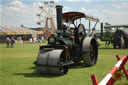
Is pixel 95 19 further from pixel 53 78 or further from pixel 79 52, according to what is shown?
pixel 53 78

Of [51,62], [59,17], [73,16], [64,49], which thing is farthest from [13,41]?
[51,62]

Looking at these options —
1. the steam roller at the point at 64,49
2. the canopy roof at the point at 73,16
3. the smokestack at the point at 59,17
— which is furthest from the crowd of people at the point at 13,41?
the smokestack at the point at 59,17

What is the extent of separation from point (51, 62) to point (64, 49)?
77 centimetres

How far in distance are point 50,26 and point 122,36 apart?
39755mm

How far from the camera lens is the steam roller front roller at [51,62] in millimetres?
6151

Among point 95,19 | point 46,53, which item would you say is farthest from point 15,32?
point 46,53

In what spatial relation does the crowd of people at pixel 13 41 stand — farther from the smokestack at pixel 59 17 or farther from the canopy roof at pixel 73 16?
the smokestack at pixel 59 17

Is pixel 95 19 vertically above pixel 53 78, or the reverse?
pixel 95 19

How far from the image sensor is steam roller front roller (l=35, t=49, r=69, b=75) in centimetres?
615

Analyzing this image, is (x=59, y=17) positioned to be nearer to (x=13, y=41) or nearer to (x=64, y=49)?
(x=64, y=49)

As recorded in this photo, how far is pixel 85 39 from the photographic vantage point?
26.9ft

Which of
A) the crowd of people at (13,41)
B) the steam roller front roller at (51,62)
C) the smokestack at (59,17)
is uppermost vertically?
the smokestack at (59,17)

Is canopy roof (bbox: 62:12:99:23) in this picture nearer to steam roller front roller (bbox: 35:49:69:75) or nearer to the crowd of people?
steam roller front roller (bbox: 35:49:69:75)

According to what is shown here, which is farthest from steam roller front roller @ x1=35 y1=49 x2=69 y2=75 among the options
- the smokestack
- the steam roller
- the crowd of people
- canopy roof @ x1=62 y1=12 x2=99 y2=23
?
the crowd of people
